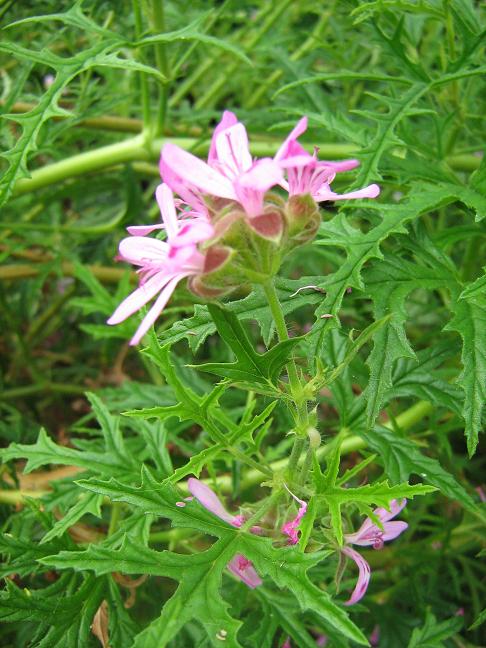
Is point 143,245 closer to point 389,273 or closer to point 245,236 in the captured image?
point 245,236

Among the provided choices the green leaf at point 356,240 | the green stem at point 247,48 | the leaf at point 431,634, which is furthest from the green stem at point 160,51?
the leaf at point 431,634

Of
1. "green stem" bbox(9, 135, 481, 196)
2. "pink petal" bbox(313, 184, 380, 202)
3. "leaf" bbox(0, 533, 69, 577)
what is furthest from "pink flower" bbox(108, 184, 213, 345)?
"green stem" bbox(9, 135, 481, 196)

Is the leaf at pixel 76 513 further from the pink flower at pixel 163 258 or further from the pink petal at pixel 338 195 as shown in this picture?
the pink petal at pixel 338 195

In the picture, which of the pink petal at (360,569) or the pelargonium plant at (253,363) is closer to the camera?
the pelargonium plant at (253,363)

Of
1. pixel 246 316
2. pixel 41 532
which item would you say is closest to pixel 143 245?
pixel 246 316

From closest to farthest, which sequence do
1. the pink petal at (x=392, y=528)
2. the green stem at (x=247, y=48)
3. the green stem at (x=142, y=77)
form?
1. the pink petal at (x=392, y=528)
2. the green stem at (x=142, y=77)
3. the green stem at (x=247, y=48)

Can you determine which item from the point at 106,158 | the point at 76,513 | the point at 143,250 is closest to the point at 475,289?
the point at 143,250

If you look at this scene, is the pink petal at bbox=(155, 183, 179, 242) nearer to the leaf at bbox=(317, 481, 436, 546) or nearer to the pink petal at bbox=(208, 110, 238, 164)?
the pink petal at bbox=(208, 110, 238, 164)
